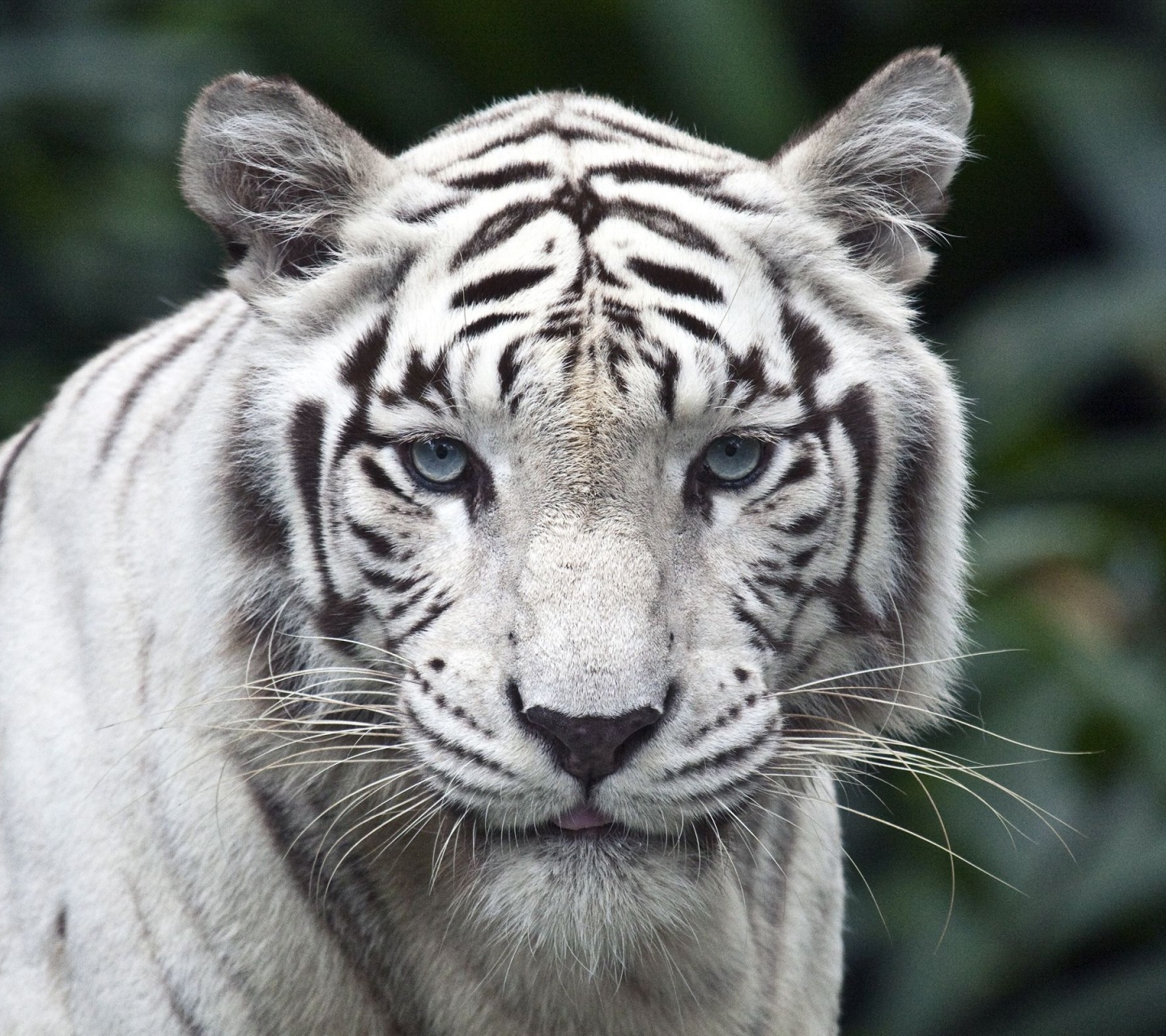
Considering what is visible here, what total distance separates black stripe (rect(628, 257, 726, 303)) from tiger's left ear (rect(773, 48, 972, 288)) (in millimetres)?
238

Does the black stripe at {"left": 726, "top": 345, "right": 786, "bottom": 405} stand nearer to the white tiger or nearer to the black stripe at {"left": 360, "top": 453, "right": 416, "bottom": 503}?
the white tiger

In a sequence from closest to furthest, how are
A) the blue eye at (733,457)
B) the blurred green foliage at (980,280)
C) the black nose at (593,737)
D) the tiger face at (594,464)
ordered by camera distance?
the black nose at (593,737)
the tiger face at (594,464)
the blue eye at (733,457)
the blurred green foliage at (980,280)

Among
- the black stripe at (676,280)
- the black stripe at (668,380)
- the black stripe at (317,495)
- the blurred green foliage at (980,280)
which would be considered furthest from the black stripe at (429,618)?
the blurred green foliage at (980,280)

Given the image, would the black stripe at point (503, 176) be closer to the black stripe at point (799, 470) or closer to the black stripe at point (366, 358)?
the black stripe at point (366, 358)

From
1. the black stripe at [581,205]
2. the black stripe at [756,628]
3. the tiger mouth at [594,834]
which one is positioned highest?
the black stripe at [581,205]

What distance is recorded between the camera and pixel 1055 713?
4.13 metres

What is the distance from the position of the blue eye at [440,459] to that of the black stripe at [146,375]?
621 mm

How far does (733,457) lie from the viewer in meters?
1.88

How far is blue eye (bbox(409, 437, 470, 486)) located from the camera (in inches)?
73.0

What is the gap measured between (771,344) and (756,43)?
4023 mm

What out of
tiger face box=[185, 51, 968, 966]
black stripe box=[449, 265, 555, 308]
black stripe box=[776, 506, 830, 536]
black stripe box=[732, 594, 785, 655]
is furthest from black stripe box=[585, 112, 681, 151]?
black stripe box=[732, 594, 785, 655]

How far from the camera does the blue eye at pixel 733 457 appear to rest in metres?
1.87

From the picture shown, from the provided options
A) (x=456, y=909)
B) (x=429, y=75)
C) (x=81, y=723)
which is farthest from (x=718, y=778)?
(x=429, y=75)

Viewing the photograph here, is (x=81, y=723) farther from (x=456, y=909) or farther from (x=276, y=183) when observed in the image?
(x=276, y=183)
